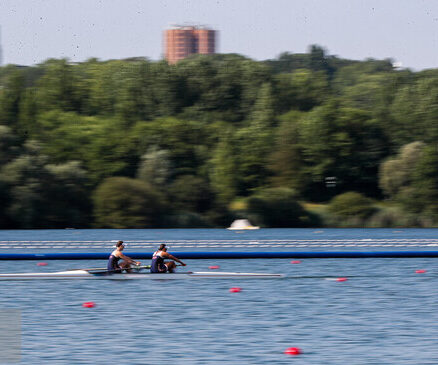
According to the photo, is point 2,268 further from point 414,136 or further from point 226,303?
point 414,136

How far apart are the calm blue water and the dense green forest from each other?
51368mm

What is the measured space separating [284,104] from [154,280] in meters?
91.8

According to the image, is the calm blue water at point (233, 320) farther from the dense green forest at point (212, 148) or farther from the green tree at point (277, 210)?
the green tree at point (277, 210)

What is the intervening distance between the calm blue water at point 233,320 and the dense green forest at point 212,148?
5137 centimetres

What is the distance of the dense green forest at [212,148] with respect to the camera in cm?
8375

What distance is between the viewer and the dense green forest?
8375cm

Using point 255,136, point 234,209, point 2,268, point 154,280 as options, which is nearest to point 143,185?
point 234,209

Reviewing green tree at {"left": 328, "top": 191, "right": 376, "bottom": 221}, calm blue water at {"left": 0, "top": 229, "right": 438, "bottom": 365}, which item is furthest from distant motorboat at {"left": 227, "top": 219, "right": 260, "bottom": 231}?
calm blue water at {"left": 0, "top": 229, "right": 438, "bottom": 365}

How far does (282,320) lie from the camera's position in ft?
71.5

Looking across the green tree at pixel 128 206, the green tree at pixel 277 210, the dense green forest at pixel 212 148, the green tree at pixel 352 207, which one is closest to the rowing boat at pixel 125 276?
the dense green forest at pixel 212 148

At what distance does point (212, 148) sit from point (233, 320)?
84.5 m

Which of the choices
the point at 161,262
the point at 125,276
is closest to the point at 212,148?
the point at 125,276

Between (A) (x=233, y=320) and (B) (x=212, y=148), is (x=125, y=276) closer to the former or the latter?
(A) (x=233, y=320)

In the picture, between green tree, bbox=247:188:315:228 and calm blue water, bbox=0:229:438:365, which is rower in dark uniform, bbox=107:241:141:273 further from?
green tree, bbox=247:188:315:228
